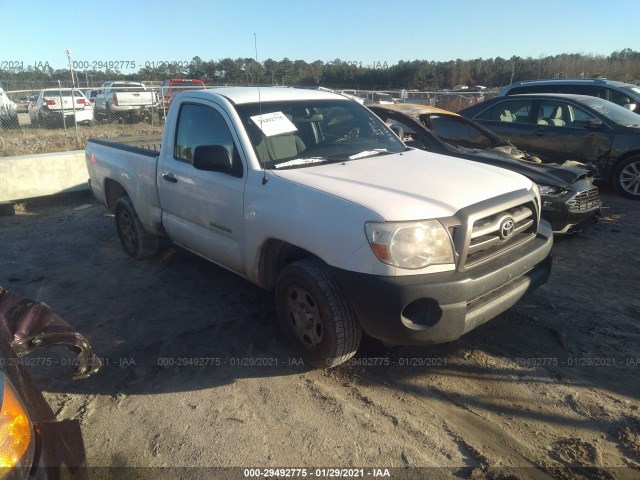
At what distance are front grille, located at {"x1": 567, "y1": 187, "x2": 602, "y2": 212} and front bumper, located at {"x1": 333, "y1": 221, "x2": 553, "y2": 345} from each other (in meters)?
2.81

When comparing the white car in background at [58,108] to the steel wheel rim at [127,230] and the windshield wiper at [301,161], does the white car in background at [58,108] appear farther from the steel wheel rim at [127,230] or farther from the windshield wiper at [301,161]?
the windshield wiper at [301,161]

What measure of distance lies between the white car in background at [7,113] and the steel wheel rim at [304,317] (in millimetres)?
14576

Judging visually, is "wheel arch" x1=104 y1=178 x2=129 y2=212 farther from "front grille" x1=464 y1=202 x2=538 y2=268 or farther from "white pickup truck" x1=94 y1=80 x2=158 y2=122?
"white pickup truck" x1=94 y1=80 x2=158 y2=122

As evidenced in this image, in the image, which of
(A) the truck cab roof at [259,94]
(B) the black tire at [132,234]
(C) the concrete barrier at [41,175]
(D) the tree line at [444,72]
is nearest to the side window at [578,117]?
(A) the truck cab roof at [259,94]

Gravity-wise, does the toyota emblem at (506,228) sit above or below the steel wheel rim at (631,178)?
above

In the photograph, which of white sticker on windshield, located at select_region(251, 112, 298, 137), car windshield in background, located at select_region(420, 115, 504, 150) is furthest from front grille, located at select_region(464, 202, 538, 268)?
car windshield in background, located at select_region(420, 115, 504, 150)

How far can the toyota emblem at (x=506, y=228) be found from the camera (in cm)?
314

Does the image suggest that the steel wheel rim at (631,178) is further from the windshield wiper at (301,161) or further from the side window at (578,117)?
the windshield wiper at (301,161)

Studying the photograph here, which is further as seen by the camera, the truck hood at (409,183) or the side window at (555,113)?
the side window at (555,113)

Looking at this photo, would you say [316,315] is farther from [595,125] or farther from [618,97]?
[618,97]

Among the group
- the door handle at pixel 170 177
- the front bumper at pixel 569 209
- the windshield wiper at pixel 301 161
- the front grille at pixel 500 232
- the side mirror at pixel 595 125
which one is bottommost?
the front bumper at pixel 569 209

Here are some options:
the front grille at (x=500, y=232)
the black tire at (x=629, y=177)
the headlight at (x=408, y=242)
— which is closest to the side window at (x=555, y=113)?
the black tire at (x=629, y=177)

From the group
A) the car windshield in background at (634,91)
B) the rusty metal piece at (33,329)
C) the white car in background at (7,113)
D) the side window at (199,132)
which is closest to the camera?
the rusty metal piece at (33,329)

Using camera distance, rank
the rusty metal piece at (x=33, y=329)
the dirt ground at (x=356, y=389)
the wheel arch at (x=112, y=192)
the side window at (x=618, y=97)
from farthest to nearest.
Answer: the side window at (x=618, y=97)
the wheel arch at (x=112, y=192)
the dirt ground at (x=356, y=389)
the rusty metal piece at (x=33, y=329)
